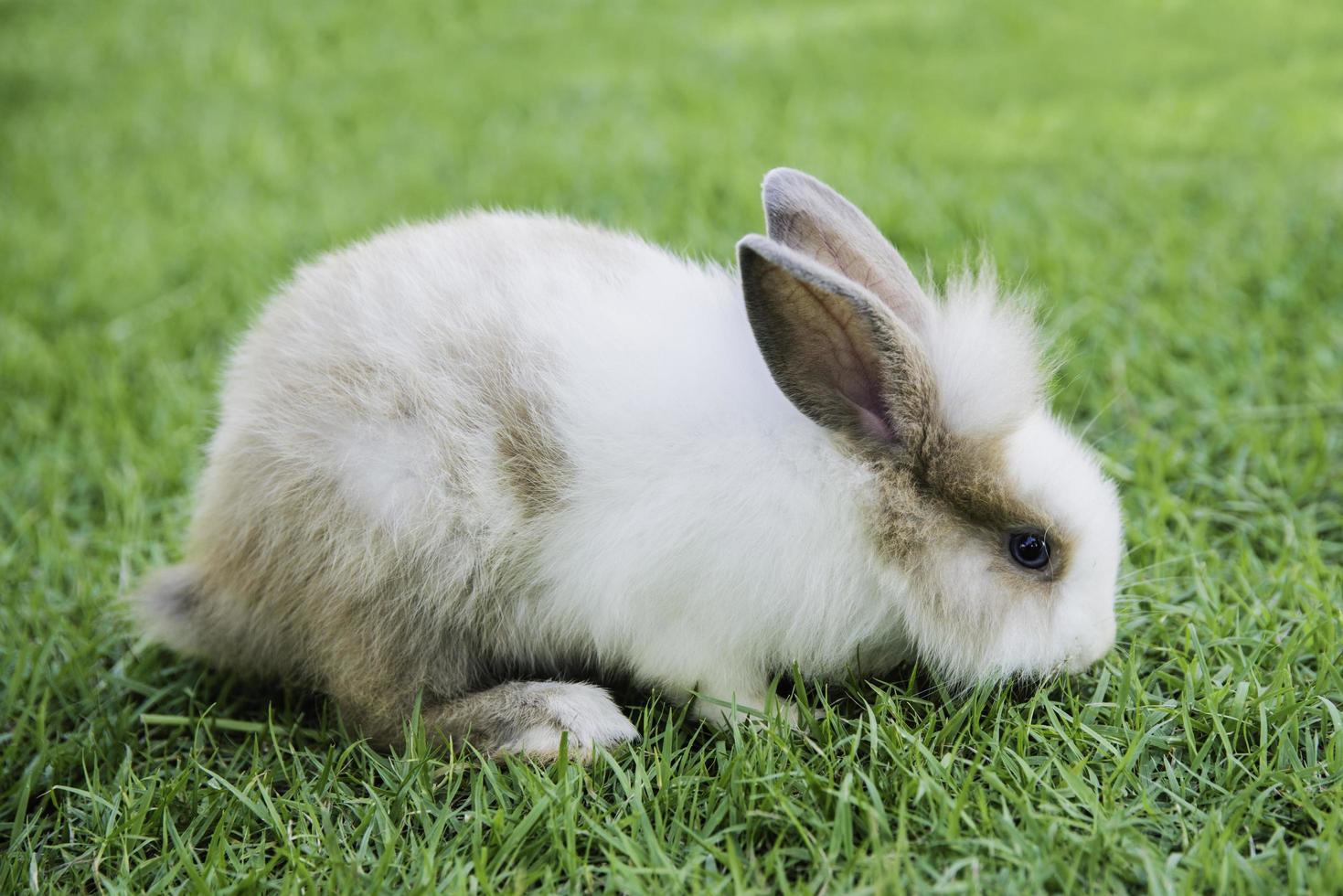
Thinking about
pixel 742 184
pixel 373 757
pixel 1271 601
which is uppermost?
pixel 742 184

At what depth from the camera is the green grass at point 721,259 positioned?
196 cm

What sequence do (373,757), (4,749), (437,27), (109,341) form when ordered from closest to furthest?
(373,757)
(4,749)
(109,341)
(437,27)

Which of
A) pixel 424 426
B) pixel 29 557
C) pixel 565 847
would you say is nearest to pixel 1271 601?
pixel 565 847

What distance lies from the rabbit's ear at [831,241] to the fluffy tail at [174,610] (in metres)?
1.39

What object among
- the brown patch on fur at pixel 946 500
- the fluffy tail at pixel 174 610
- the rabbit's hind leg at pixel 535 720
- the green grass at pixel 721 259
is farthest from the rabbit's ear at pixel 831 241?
the fluffy tail at pixel 174 610

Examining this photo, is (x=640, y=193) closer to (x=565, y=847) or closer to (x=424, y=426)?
(x=424, y=426)

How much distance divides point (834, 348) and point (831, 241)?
34cm

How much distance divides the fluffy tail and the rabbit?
9.3 inches

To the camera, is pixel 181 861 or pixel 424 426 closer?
pixel 181 861

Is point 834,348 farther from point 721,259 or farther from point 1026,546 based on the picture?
point 721,259

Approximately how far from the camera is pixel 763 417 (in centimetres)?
221

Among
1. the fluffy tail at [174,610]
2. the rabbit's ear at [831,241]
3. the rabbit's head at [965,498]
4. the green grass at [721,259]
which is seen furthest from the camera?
the fluffy tail at [174,610]

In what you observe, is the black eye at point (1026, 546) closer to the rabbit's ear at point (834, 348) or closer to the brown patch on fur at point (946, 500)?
the brown patch on fur at point (946, 500)

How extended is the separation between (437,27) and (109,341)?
146 inches
